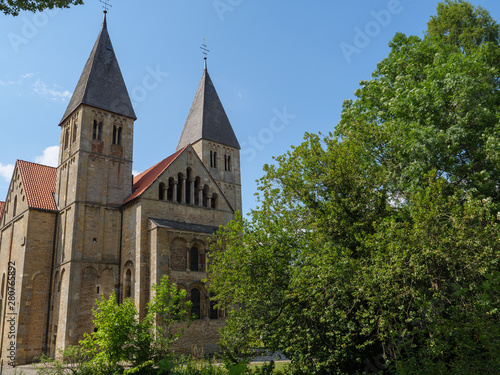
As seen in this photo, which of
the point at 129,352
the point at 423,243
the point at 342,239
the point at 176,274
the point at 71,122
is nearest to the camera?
the point at 423,243

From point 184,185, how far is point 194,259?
535 centimetres

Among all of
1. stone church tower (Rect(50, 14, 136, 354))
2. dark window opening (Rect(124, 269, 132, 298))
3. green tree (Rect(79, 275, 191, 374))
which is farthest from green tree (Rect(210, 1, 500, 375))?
stone church tower (Rect(50, 14, 136, 354))

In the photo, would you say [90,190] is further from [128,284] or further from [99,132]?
[128,284]

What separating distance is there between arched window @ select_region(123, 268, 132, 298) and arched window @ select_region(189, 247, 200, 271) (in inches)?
161

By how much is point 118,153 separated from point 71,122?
180 inches

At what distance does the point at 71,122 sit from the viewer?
102ft

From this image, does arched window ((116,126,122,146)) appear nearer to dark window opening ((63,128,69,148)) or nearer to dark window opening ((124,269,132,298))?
dark window opening ((63,128,69,148))

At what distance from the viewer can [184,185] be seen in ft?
94.7

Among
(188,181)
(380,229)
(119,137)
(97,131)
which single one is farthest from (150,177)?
(380,229)

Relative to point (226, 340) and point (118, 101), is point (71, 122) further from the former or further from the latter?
point (226, 340)

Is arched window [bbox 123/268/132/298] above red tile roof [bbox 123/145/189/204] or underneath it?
underneath

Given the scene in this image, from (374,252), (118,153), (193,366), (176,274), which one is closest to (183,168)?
(118,153)

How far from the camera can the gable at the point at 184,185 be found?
27.8 m

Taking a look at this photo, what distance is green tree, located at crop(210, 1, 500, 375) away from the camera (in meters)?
11.2
